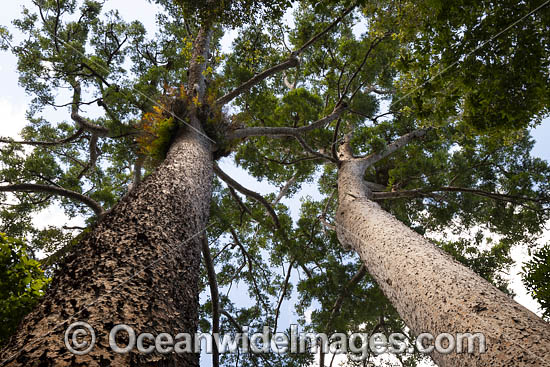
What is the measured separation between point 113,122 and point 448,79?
6015 mm

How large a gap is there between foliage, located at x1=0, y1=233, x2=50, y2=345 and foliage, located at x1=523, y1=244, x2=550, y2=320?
4.39m

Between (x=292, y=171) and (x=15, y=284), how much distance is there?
817 centimetres

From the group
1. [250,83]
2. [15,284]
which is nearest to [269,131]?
[250,83]

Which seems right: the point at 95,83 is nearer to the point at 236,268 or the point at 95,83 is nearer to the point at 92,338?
the point at 236,268

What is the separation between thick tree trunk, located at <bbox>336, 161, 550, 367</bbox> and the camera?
164 cm

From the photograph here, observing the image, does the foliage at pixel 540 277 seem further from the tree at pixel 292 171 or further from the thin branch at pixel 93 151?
the thin branch at pixel 93 151

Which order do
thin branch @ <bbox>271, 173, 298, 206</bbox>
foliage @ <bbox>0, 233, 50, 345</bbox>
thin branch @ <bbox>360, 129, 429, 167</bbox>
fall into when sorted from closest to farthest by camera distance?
foliage @ <bbox>0, 233, 50, 345</bbox>, thin branch @ <bbox>360, 129, 429, 167</bbox>, thin branch @ <bbox>271, 173, 298, 206</bbox>

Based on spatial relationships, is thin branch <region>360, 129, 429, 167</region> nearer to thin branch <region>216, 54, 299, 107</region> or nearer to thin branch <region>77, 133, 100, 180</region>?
thin branch <region>216, 54, 299, 107</region>

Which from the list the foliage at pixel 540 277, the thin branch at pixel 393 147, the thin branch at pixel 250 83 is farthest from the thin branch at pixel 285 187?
the foliage at pixel 540 277

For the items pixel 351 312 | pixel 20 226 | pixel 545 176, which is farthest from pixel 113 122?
pixel 545 176

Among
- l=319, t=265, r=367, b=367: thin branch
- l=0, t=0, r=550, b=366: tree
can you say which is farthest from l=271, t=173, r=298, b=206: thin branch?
l=319, t=265, r=367, b=367: thin branch

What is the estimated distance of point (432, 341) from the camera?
2.20 meters

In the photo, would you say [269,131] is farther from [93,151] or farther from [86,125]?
[93,151]

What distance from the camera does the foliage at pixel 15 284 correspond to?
6.92 feet
